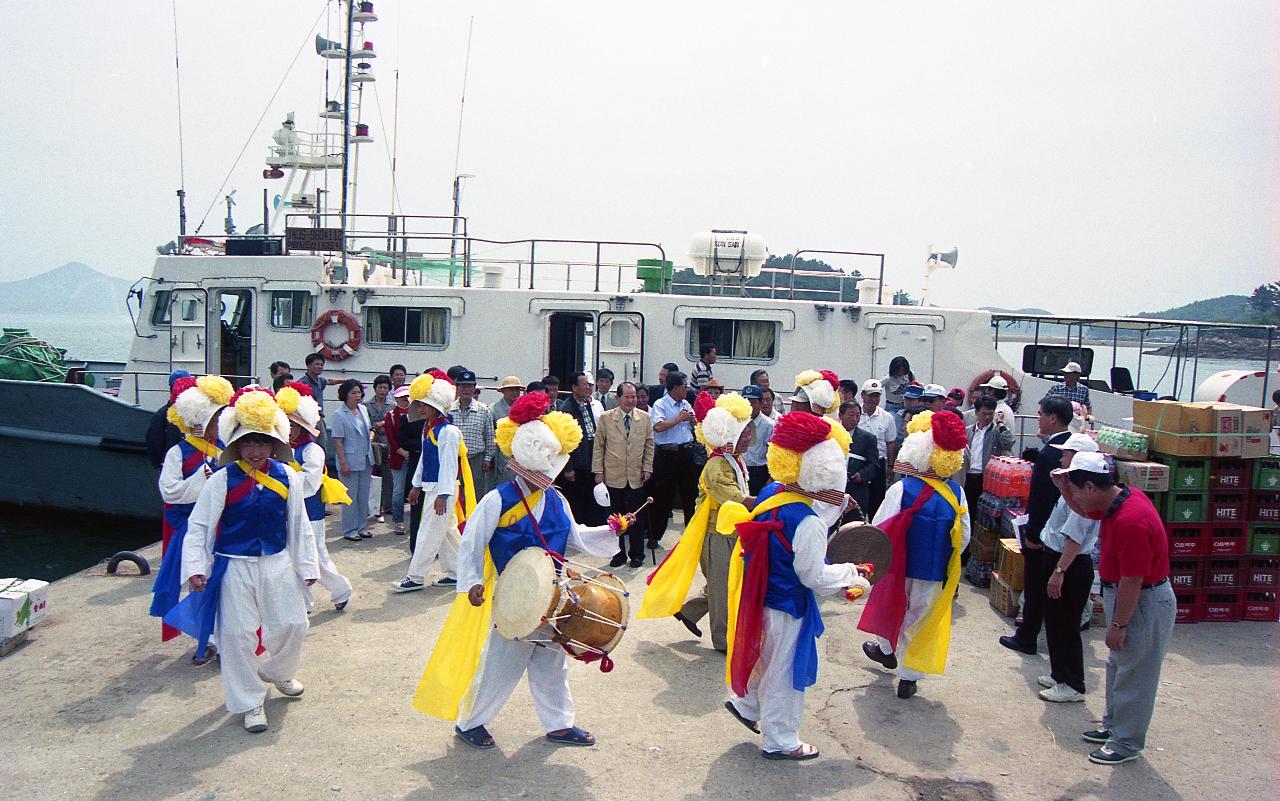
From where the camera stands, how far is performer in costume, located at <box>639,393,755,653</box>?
6055 mm

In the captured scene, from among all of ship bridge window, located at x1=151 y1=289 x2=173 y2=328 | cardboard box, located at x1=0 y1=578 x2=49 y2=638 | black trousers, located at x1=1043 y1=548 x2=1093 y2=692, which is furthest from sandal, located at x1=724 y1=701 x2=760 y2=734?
ship bridge window, located at x1=151 y1=289 x2=173 y2=328

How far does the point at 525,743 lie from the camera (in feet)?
16.2

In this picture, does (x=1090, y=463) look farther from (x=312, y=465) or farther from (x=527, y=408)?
(x=312, y=465)

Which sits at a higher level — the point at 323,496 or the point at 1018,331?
the point at 1018,331

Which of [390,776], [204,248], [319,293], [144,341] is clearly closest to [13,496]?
[144,341]

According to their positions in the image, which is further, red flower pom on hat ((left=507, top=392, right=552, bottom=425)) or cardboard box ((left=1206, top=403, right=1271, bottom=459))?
cardboard box ((left=1206, top=403, right=1271, bottom=459))

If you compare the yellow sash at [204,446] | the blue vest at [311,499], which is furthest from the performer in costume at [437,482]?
the yellow sash at [204,446]

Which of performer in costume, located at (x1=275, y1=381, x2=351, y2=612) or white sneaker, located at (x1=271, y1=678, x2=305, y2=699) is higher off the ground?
performer in costume, located at (x1=275, y1=381, x2=351, y2=612)

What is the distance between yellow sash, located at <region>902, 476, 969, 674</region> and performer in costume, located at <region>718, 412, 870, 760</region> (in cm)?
121

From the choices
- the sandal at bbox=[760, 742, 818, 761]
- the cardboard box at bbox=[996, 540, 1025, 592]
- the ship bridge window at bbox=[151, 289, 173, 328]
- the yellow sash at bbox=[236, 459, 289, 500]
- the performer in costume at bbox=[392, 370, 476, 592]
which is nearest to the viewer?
the sandal at bbox=[760, 742, 818, 761]

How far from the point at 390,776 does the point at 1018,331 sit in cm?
1066

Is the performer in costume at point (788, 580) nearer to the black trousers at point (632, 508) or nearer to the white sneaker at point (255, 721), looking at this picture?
the white sneaker at point (255, 721)

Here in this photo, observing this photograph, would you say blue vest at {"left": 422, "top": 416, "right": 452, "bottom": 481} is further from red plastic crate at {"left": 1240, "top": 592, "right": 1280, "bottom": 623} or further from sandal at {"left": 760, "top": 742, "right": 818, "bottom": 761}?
red plastic crate at {"left": 1240, "top": 592, "right": 1280, "bottom": 623}

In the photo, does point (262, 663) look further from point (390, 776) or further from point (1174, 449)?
point (1174, 449)
